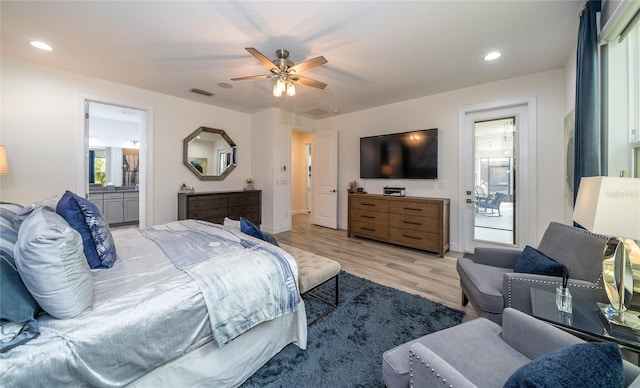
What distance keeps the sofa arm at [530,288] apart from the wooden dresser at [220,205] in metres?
4.26

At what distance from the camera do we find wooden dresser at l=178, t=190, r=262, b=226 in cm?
412

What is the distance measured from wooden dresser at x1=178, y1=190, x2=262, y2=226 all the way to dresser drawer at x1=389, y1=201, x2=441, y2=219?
280cm

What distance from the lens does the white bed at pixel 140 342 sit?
2.92 feet

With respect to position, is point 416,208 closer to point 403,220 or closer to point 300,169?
point 403,220

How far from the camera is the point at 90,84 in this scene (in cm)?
342

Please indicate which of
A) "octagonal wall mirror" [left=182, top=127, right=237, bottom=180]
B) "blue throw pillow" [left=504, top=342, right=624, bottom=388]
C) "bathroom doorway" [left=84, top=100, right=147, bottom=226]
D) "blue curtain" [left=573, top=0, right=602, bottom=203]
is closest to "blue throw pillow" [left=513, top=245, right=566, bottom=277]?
"blue curtain" [left=573, top=0, right=602, bottom=203]

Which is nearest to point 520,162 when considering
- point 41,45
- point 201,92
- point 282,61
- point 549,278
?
point 549,278

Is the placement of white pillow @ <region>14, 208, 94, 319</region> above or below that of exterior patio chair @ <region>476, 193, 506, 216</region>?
below

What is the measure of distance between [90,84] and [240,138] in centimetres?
243

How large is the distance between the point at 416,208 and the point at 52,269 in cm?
392

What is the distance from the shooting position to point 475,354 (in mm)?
1078

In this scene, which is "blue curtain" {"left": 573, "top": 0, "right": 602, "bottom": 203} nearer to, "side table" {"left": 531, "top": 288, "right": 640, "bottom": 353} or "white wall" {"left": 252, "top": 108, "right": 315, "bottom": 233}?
"side table" {"left": 531, "top": 288, "right": 640, "bottom": 353}

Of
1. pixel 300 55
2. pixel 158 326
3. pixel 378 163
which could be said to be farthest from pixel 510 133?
pixel 158 326

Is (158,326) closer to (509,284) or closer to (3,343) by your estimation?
(3,343)
